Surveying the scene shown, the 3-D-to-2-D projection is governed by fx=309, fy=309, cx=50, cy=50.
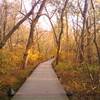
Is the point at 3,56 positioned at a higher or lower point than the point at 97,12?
lower

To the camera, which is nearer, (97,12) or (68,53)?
(97,12)

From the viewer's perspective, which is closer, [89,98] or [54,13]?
[89,98]

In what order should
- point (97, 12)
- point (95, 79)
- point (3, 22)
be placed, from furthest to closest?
1. point (3, 22)
2. point (97, 12)
3. point (95, 79)

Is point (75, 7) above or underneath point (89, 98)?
above

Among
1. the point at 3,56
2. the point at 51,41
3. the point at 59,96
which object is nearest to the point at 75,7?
the point at 3,56

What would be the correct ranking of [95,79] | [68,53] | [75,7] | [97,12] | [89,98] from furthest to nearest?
[68,53]
[97,12]
[75,7]
[95,79]
[89,98]

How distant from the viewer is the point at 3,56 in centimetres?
1788

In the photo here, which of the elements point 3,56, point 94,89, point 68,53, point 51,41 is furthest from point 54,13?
point 51,41

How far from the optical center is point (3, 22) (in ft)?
157

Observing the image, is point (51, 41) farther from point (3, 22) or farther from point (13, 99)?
point (13, 99)

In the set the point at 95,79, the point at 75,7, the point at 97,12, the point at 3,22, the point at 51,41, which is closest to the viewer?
the point at 95,79

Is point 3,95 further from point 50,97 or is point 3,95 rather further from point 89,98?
point 89,98

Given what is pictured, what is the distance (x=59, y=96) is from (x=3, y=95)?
2.83 m

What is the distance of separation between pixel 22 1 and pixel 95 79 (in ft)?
85.4
